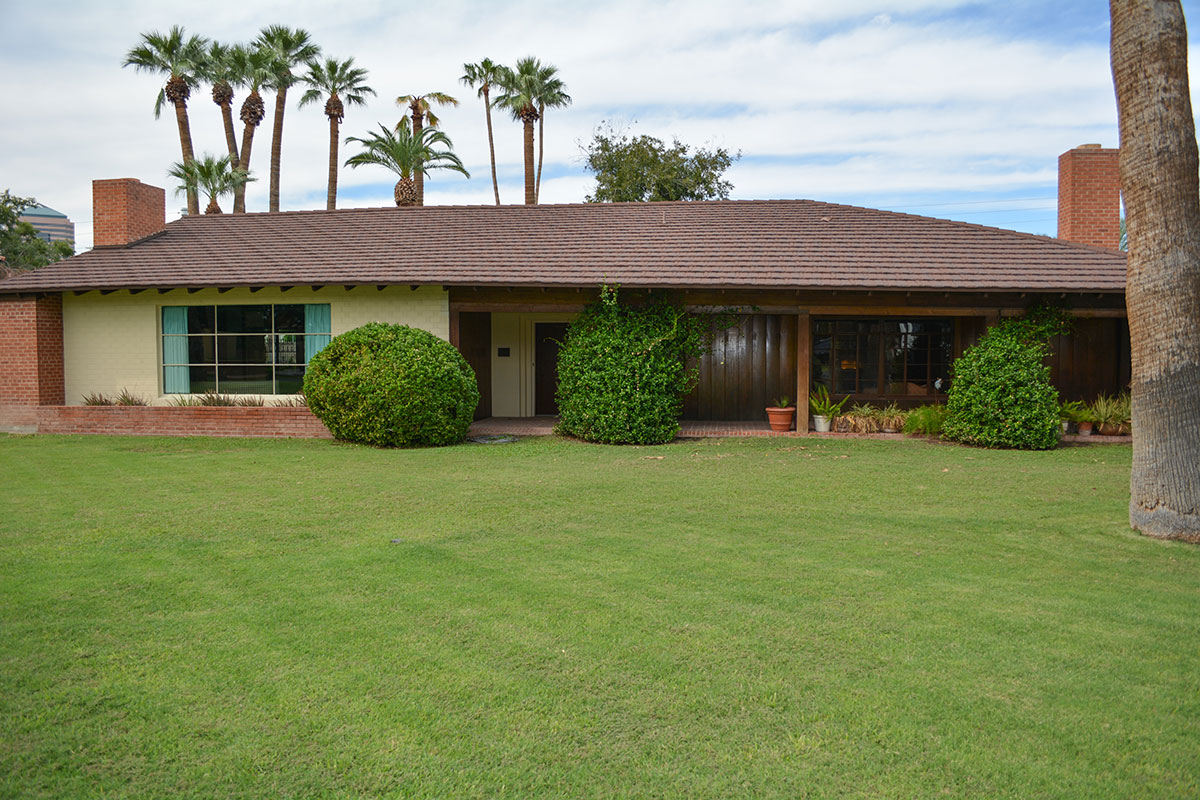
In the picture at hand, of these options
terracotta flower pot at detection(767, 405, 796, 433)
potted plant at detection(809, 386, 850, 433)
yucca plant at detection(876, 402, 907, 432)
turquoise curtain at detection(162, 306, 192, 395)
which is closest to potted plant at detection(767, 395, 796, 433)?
terracotta flower pot at detection(767, 405, 796, 433)

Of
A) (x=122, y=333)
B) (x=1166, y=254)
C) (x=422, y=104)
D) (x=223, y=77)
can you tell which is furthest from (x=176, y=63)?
(x=1166, y=254)

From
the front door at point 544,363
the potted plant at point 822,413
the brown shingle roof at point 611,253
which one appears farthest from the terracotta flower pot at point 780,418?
the front door at point 544,363

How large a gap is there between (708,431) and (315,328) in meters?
7.68

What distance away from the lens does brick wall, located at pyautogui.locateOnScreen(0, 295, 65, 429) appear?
16.1 meters

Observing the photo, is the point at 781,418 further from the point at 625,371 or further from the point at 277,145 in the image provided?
the point at 277,145

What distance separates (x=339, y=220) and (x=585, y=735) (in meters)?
17.7

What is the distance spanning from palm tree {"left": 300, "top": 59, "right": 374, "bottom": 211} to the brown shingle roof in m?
15.7

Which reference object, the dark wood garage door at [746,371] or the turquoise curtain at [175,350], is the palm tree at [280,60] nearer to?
the turquoise curtain at [175,350]

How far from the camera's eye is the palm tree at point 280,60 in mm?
32219

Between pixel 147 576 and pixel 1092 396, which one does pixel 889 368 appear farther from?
pixel 147 576

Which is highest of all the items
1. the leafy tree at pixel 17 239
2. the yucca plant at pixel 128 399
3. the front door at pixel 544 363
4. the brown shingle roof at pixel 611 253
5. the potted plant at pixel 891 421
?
the leafy tree at pixel 17 239

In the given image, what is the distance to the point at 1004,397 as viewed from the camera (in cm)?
1330

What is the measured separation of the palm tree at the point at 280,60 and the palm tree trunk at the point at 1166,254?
99.5 feet

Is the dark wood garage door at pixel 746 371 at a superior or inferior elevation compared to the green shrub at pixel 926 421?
superior
